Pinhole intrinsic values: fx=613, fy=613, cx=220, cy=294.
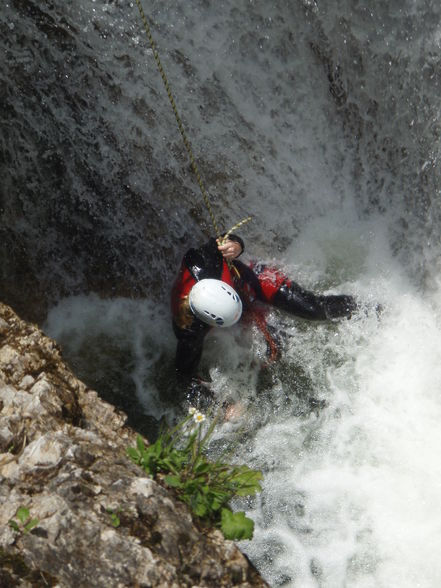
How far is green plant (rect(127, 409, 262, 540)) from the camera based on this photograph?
317 cm

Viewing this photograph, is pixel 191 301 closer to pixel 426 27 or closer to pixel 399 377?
pixel 399 377

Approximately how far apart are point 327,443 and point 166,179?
8.84 feet

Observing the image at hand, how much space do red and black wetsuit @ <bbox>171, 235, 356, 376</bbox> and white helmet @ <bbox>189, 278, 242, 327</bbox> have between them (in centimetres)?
19

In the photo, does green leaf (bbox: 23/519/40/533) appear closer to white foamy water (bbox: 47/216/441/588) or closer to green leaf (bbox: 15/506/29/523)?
green leaf (bbox: 15/506/29/523)

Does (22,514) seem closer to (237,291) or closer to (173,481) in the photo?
(173,481)

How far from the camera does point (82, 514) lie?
2.81 m

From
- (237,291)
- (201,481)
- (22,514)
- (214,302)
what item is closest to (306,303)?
(237,291)

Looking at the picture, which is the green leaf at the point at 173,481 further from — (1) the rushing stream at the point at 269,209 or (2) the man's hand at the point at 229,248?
(2) the man's hand at the point at 229,248

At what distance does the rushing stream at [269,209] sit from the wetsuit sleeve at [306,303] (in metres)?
0.24

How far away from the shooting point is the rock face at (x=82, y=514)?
2.70 meters

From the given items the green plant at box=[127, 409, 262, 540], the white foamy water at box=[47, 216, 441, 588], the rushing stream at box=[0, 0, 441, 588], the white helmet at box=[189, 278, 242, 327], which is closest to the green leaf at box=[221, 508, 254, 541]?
the green plant at box=[127, 409, 262, 540]

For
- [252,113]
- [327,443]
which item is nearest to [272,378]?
[327,443]

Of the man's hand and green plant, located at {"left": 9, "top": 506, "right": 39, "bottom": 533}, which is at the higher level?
the man's hand

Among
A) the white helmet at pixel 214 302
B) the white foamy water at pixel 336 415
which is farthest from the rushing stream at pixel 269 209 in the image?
the white helmet at pixel 214 302
